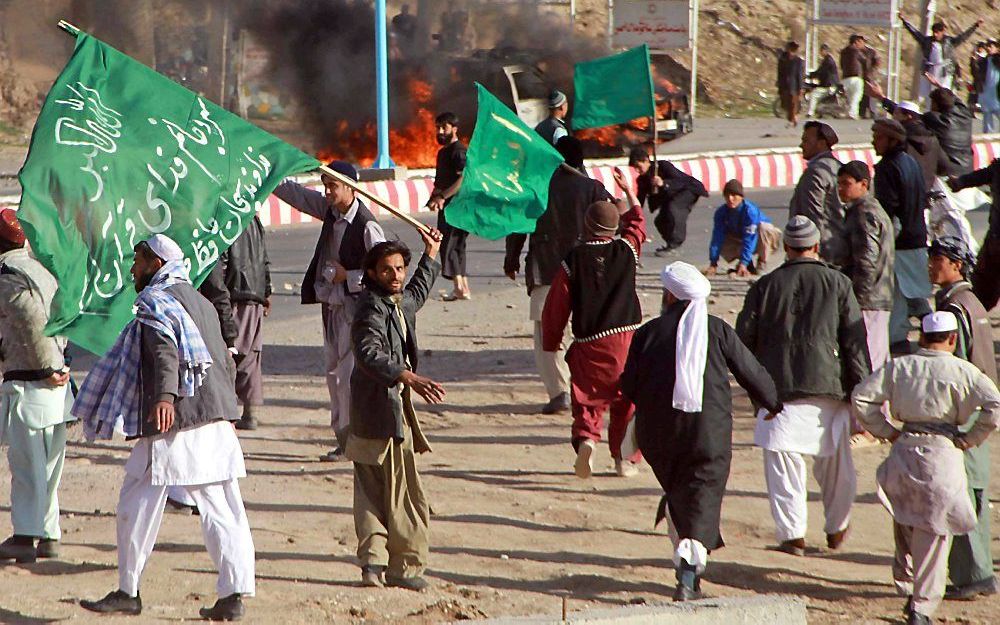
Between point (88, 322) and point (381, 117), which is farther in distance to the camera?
point (381, 117)

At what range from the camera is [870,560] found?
7.92 meters

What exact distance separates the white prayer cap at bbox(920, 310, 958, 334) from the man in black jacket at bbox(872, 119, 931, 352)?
3872 mm

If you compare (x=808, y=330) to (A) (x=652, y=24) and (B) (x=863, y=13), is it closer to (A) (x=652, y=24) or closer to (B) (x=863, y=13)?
(A) (x=652, y=24)

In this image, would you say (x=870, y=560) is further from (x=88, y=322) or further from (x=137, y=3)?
(x=137, y=3)

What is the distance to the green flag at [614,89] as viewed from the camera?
12.2 metres

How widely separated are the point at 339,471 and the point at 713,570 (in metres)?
2.61

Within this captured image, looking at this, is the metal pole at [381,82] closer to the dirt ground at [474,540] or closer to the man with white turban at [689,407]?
the dirt ground at [474,540]

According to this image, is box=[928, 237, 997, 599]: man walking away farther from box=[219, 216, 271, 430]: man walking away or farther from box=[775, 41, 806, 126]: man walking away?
box=[775, 41, 806, 126]: man walking away

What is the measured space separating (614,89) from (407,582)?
6.14 metres

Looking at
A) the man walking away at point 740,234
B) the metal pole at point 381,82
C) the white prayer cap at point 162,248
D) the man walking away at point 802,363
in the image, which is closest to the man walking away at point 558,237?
the man walking away at point 802,363

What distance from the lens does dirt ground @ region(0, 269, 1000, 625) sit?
701cm

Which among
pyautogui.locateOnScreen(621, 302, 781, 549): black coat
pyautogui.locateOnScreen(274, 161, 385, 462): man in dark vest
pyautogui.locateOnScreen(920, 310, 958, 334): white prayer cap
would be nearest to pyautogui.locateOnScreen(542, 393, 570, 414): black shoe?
pyautogui.locateOnScreen(274, 161, 385, 462): man in dark vest

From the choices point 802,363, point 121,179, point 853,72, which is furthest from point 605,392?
point 853,72

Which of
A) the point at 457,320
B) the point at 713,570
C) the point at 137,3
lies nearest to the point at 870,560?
the point at 713,570
